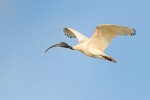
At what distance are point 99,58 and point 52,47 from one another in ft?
7.81

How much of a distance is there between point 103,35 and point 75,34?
6.34 feet

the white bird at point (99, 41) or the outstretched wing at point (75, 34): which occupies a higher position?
the outstretched wing at point (75, 34)

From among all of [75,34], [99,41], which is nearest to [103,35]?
[99,41]

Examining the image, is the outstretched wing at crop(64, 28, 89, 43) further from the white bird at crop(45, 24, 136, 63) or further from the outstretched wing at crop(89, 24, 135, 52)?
the outstretched wing at crop(89, 24, 135, 52)

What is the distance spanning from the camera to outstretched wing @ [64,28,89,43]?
A: 18203 mm

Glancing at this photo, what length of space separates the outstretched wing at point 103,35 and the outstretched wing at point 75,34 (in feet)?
2.21

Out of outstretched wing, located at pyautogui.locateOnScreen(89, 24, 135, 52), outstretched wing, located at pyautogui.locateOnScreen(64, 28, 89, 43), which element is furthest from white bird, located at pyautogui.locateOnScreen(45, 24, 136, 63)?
outstretched wing, located at pyautogui.locateOnScreen(64, 28, 89, 43)

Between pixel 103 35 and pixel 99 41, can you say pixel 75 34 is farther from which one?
pixel 103 35

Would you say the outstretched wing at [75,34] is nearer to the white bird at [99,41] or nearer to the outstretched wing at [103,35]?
the white bird at [99,41]

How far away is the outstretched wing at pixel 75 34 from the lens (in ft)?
59.7

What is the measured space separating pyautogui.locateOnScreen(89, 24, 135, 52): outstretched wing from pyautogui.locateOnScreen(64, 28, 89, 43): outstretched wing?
2.21 feet

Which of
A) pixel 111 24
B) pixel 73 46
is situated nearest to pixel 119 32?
pixel 111 24

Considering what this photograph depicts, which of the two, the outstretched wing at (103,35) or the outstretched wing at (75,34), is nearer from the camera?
the outstretched wing at (103,35)

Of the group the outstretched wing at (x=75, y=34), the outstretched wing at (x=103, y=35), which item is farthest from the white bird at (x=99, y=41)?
the outstretched wing at (x=75, y=34)
